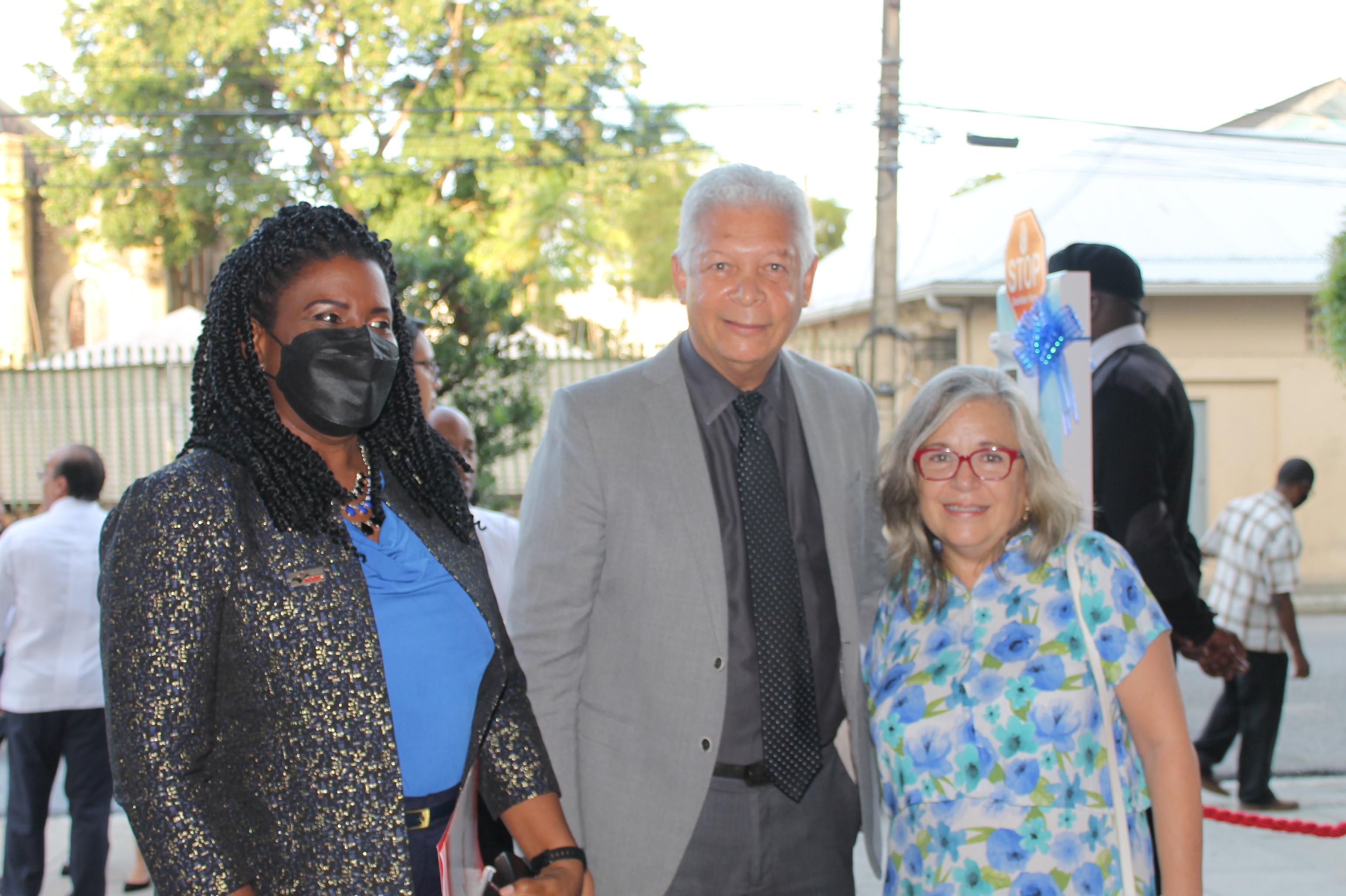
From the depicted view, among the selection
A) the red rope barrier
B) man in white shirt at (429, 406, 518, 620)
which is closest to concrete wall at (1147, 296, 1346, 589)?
the red rope barrier

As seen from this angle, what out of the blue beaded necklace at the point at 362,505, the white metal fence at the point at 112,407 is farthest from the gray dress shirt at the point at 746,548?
the white metal fence at the point at 112,407

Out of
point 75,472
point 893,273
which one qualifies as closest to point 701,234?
point 75,472

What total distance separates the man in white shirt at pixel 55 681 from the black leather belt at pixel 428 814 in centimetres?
349

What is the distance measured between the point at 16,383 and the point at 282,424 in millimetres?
13097

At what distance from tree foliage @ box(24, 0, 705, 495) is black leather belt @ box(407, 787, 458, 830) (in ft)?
55.0

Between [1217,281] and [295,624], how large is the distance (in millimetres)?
14206

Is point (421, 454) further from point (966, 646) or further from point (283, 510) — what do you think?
point (966, 646)

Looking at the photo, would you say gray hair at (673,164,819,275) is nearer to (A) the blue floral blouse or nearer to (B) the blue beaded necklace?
(A) the blue floral blouse

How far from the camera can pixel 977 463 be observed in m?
2.26

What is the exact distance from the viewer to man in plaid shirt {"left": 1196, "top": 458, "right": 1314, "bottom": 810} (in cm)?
583

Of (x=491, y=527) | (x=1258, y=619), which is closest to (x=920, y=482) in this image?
(x=491, y=527)

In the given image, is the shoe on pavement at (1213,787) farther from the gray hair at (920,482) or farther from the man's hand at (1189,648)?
the gray hair at (920,482)

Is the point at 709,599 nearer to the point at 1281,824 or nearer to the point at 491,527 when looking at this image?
the point at 491,527

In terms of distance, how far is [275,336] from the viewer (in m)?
1.68
